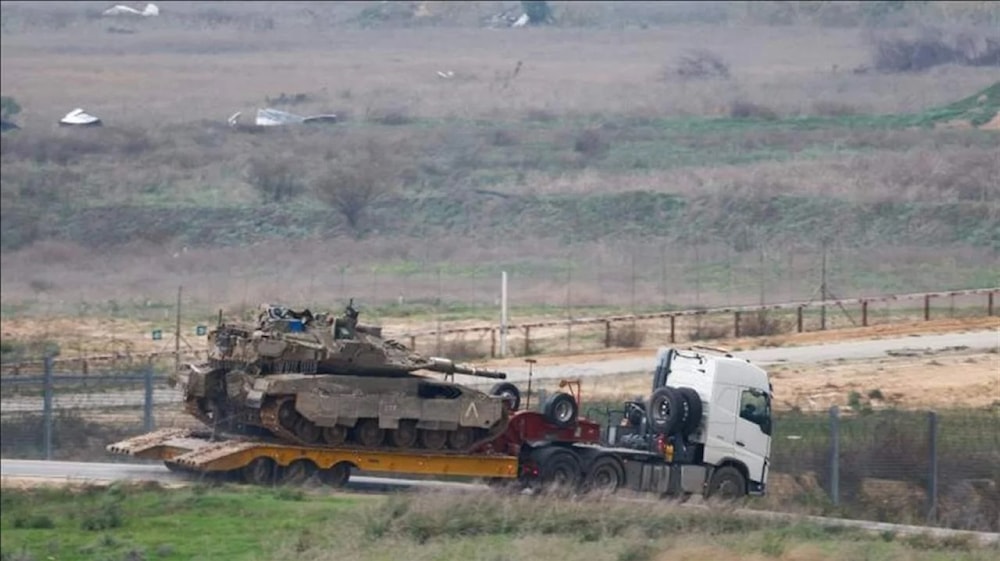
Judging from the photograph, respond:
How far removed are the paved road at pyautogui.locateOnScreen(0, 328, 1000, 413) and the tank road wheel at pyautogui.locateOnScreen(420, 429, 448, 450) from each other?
21.7 feet

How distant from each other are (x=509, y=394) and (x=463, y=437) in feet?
3.46

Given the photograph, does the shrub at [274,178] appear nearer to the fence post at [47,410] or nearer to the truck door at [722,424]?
the fence post at [47,410]

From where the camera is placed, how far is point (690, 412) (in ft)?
111

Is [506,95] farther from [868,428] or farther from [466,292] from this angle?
[868,428]

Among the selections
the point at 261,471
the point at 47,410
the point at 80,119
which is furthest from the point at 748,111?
the point at 261,471

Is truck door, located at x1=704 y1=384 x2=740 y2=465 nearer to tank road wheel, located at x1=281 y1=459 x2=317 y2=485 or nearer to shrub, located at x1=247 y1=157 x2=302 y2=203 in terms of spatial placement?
tank road wheel, located at x1=281 y1=459 x2=317 y2=485

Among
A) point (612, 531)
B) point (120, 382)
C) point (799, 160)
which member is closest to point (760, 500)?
point (612, 531)

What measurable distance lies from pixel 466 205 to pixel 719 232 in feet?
37.8

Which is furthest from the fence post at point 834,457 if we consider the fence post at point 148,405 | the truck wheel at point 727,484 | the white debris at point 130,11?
the white debris at point 130,11

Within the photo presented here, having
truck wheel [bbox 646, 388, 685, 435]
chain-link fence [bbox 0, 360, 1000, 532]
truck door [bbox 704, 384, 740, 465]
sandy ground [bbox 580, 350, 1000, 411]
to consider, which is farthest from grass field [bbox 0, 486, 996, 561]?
sandy ground [bbox 580, 350, 1000, 411]

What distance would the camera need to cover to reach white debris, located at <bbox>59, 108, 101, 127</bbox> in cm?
8219

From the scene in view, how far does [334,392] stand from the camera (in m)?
34.8

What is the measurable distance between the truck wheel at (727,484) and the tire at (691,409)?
2.76 feet

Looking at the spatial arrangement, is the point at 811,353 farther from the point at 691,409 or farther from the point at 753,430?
the point at 691,409
